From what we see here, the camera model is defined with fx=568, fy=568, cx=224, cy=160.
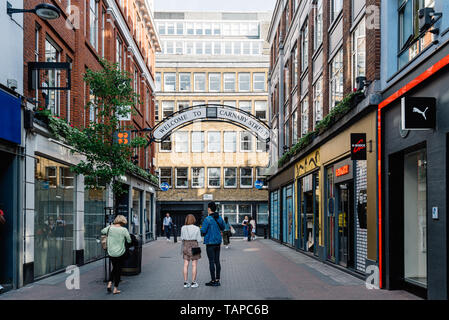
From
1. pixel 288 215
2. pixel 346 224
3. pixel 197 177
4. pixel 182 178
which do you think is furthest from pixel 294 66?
pixel 182 178

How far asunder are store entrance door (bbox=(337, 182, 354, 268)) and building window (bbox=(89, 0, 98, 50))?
10536mm

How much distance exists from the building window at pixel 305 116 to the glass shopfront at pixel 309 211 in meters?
2.10

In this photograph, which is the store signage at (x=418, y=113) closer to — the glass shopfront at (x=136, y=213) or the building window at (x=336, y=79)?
the building window at (x=336, y=79)

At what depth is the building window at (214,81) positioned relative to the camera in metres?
52.2

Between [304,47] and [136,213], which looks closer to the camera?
[304,47]

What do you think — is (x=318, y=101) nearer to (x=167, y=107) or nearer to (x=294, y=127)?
(x=294, y=127)

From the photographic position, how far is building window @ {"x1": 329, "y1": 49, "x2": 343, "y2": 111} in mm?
17328

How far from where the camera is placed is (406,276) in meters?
11.7

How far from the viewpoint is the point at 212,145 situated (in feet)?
167

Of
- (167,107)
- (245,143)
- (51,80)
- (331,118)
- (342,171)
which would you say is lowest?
(342,171)

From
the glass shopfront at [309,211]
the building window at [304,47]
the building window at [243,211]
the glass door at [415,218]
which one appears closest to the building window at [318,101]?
the glass shopfront at [309,211]

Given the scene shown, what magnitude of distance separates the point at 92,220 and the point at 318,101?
Answer: 930cm

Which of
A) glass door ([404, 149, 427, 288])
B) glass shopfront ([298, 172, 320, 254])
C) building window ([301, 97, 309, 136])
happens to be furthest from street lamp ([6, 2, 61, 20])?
building window ([301, 97, 309, 136])

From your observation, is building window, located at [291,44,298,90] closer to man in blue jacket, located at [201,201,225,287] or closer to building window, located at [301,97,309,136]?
building window, located at [301,97,309,136]
